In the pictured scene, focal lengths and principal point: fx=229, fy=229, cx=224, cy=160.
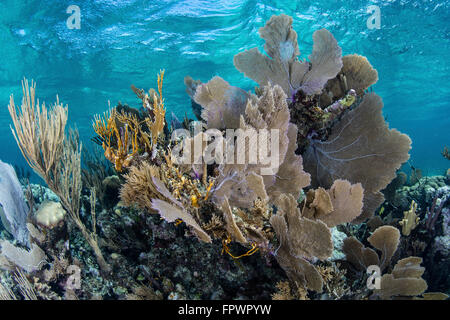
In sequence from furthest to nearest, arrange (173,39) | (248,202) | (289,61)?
(173,39)
(289,61)
(248,202)

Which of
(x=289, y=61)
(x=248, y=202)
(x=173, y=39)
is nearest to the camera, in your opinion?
(x=248, y=202)

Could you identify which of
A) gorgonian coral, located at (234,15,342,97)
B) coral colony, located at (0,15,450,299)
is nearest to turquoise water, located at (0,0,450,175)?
coral colony, located at (0,15,450,299)

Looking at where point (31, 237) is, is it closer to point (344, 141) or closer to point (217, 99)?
point (217, 99)

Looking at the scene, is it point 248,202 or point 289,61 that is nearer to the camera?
point 248,202

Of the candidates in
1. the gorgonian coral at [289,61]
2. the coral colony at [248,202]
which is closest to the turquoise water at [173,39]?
the coral colony at [248,202]

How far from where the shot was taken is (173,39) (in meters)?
14.3

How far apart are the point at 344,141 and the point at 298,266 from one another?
178cm

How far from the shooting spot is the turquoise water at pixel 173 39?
11.5 metres

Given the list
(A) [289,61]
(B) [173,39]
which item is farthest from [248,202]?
(B) [173,39]

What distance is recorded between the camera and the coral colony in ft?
7.08

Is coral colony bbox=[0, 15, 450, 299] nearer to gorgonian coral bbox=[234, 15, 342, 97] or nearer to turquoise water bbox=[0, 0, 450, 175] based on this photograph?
gorgonian coral bbox=[234, 15, 342, 97]

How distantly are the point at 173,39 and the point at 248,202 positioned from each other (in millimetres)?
14754

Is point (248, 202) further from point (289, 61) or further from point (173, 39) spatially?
point (173, 39)

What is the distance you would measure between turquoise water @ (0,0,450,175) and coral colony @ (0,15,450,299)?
329 inches
